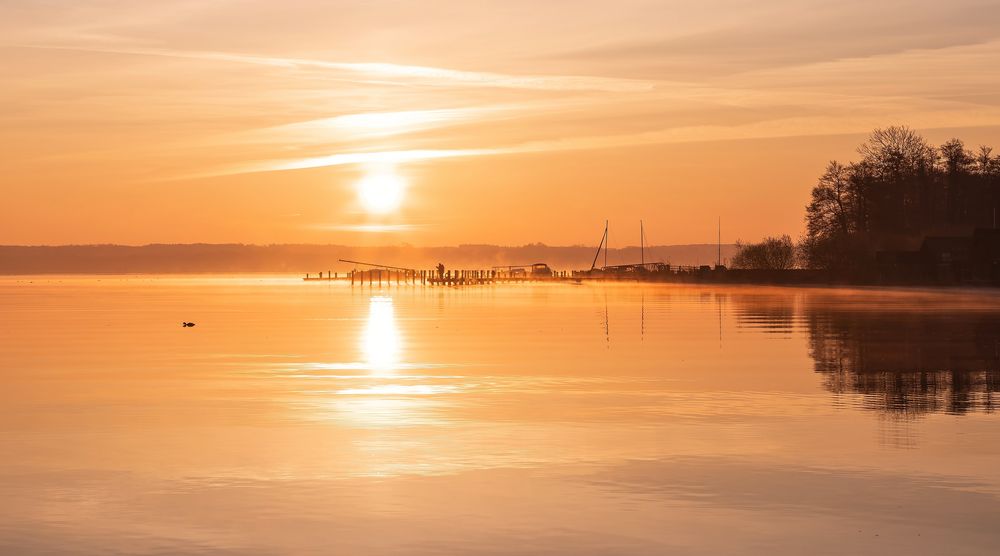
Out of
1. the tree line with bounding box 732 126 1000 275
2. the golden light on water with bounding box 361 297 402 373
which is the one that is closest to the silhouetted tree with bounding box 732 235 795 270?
the tree line with bounding box 732 126 1000 275

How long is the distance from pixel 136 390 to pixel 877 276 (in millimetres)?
113088

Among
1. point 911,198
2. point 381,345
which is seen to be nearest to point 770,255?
point 911,198

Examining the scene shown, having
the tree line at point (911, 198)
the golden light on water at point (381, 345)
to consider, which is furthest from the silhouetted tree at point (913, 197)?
the golden light on water at point (381, 345)

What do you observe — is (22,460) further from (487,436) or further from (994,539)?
(994,539)

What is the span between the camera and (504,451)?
702 inches

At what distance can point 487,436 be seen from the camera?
19328mm

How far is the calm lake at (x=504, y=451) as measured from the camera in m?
12.5

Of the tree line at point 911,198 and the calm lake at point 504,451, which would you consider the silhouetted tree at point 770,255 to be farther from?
the calm lake at point 504,451

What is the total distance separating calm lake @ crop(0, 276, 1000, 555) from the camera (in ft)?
41.1

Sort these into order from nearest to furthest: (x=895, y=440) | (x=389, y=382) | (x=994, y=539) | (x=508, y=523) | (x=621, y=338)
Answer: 1. (x=994, y=539)
2. (x=508, y=523)
3. (x=895, y=440)
4. (x=389, y=382)
5. (x=621, y=338)

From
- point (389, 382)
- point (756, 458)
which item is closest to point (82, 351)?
point (389, 382)

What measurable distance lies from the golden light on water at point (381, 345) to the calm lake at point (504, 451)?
0.43 meters

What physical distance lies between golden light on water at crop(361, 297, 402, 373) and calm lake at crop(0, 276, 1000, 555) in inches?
16.9

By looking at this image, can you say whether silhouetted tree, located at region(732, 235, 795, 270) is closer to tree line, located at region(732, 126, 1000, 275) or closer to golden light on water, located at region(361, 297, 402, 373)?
tree line, located at region(732, 126, 1000, 275)
